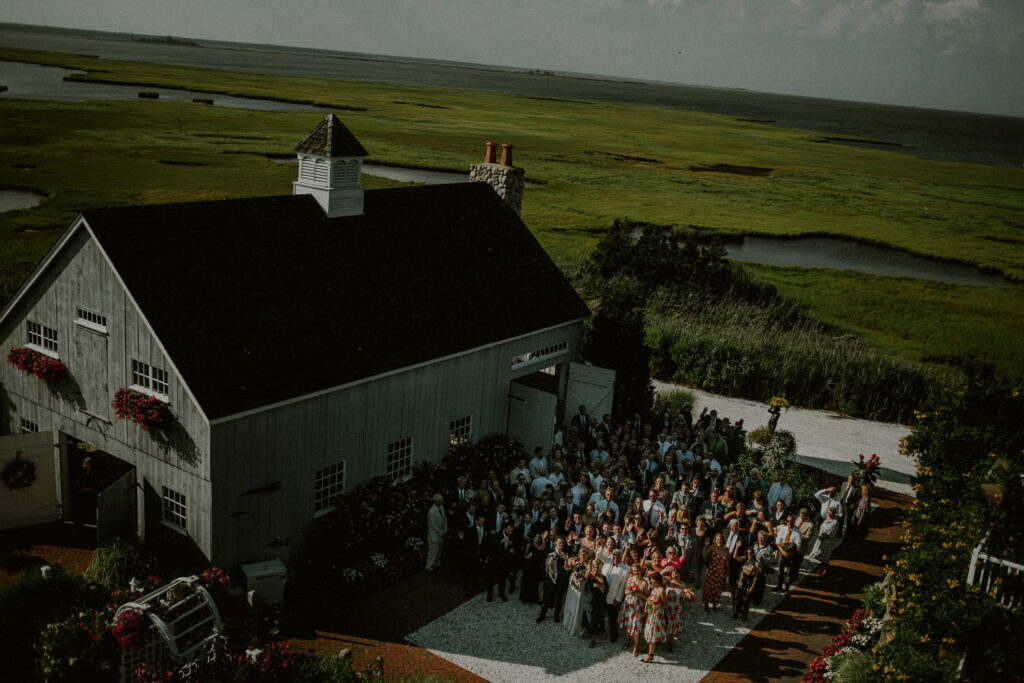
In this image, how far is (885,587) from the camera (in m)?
15.2

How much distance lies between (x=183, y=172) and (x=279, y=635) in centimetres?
6544

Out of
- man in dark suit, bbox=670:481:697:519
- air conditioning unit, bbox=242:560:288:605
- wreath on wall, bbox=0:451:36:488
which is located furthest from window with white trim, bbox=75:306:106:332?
man in dark suit, bbox=670:481:697:519

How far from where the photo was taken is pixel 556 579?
1527 cm

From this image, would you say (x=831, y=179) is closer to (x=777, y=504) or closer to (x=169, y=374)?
(x=777, y=504)

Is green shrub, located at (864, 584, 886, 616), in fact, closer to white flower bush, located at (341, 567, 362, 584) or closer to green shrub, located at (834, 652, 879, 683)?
green shrub, located at (834, 652, 879, 683)

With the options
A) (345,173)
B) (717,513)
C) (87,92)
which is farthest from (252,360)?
(87,92)

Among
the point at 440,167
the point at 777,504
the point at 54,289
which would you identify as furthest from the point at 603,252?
the point at 440,167

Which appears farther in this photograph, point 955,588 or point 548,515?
point 548,515

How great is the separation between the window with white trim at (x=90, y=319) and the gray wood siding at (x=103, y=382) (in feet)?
0.31

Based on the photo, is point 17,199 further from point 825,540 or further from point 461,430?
point 825,540

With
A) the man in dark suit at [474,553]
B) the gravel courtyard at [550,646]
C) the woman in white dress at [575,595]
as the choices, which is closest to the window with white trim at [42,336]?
the man in dark suit at [474,553]

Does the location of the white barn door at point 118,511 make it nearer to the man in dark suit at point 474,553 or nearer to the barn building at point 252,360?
the barn building at point 252,360

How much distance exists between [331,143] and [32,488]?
10.1m

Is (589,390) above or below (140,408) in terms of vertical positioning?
below
